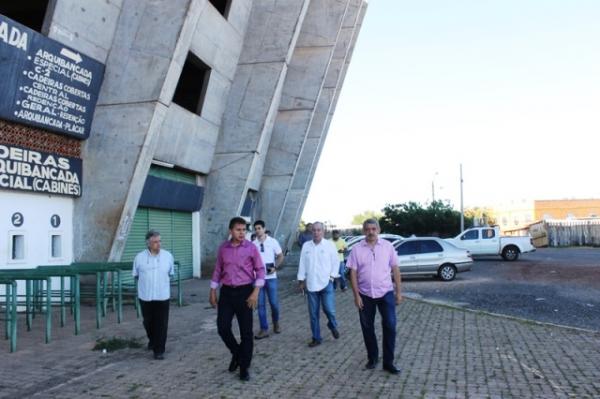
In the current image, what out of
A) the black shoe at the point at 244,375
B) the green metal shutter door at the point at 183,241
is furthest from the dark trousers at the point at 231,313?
the green metal shutter door at the point at 183,241

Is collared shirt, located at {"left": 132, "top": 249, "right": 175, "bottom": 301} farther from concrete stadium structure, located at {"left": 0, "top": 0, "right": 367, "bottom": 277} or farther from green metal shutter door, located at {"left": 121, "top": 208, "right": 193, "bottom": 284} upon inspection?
green metal shutter door, located at {"left": 121, "top": 208, "right": 193, "bottom": 284}

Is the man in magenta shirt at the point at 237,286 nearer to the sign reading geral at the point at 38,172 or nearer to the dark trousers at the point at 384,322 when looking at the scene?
the dark trousers at the point at 384,322

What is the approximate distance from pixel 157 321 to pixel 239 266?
64.9 inches

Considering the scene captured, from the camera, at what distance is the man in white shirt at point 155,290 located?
7.22 metres

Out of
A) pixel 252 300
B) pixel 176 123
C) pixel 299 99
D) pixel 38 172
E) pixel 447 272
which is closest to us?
pixel 252 300

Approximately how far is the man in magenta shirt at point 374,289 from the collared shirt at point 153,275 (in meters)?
2.45

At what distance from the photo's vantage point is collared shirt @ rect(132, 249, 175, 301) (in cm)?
723

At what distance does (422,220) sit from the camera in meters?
48.1

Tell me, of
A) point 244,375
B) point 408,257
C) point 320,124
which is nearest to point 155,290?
point 244,375

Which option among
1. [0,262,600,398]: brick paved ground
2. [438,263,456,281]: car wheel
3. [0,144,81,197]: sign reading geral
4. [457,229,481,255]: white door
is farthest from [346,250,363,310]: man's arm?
[457,229,481,255]: white door

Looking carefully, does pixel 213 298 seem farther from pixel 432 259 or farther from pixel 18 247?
pixel 432 259

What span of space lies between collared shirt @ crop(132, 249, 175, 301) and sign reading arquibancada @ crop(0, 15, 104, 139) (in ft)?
19.1

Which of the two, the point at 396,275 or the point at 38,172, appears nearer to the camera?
the point at 396,275

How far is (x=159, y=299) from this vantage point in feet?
23.7
